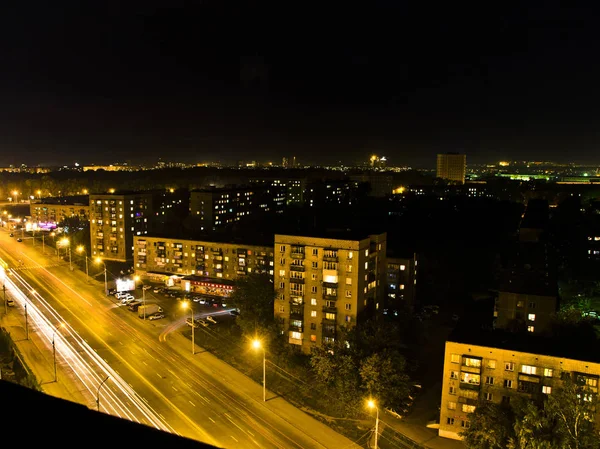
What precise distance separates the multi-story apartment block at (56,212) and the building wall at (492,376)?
5108 cm

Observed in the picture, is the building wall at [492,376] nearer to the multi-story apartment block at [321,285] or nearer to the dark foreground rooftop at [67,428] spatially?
the multi-story apartment block at [321,285]

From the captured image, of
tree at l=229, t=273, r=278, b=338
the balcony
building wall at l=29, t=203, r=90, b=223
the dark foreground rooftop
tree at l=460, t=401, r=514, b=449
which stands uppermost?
the dark foreground rooftop

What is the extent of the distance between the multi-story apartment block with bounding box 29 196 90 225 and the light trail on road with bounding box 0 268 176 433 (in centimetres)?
2601

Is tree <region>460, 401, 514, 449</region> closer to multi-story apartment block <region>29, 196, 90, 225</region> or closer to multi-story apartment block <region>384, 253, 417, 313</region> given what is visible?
multi-story apartment block <region>384, 253, 417, 313</region>

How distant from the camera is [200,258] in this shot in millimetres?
38500

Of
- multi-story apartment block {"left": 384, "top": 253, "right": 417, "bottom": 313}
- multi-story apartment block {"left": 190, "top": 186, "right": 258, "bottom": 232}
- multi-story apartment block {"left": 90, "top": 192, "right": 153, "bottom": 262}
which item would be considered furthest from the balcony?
multi-story apartment block {"left": 190, "top": 186, "right": 258, "bottom": 232}

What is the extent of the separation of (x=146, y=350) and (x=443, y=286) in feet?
76.1

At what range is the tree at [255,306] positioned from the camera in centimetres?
2459

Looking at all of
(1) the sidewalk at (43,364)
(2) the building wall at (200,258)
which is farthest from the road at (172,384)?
(2) the building wall at (200,258)

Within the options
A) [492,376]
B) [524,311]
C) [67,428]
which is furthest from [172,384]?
[67,428]

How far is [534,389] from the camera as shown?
16.9 metres

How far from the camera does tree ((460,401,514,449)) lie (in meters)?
15.1

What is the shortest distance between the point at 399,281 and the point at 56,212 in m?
47.7

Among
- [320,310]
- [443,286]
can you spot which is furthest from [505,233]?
[320,310]
